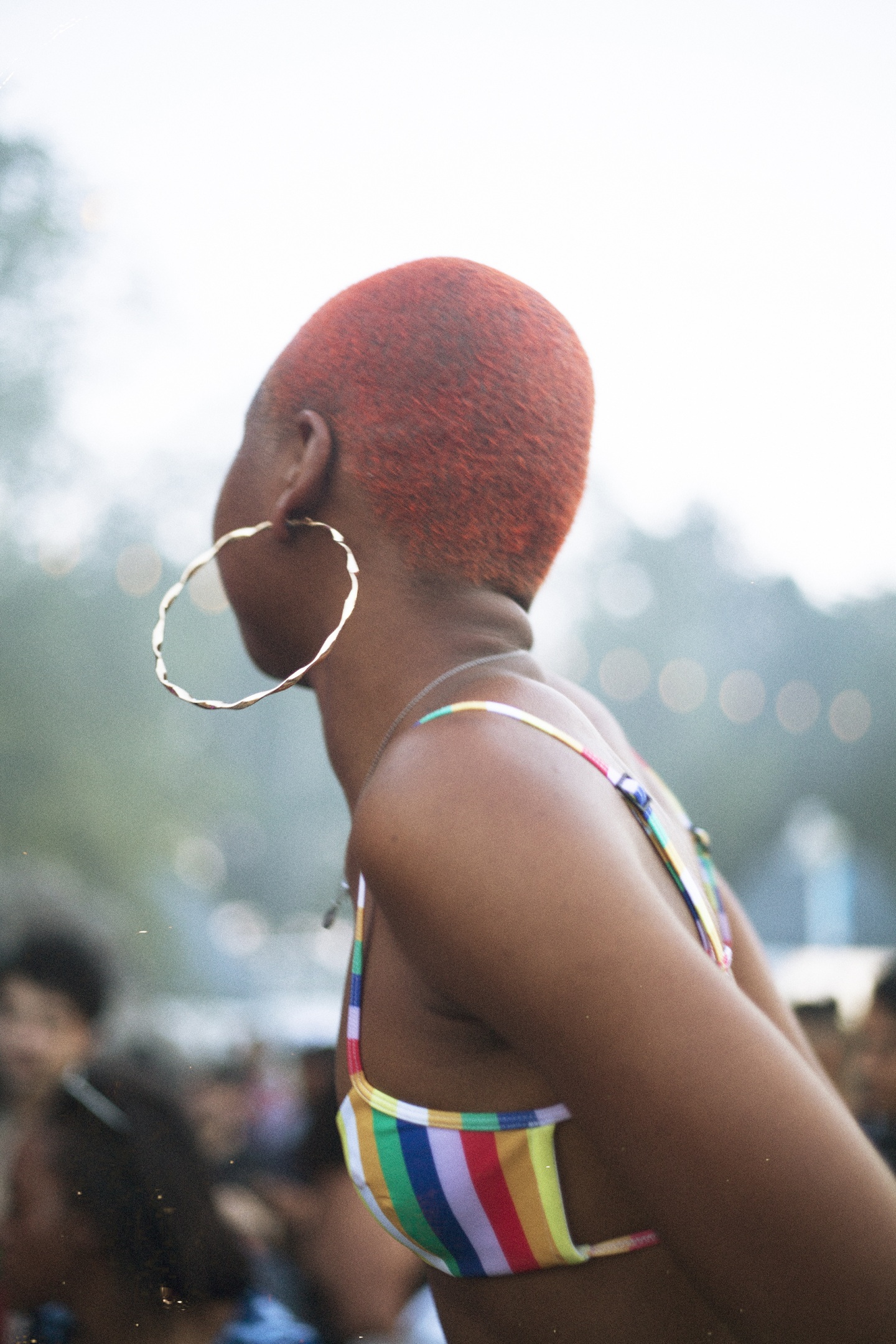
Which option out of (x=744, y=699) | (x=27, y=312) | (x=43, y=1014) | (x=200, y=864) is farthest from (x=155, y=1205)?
(x=744, y=699)

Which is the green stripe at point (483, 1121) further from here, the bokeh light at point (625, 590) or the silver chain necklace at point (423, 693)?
the bokeh light at point (625, 590)

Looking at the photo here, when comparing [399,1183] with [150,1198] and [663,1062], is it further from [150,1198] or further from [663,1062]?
[150,1198]

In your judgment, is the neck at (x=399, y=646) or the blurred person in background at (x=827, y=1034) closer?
the neck at (x=399, y=646)

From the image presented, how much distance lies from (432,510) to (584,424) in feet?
0.67

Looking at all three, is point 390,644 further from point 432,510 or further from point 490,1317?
point 490,1317

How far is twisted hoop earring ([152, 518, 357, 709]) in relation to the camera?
1.02m

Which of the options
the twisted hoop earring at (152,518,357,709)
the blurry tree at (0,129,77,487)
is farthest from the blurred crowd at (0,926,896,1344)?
the blurry tree at (0,129,77,487)

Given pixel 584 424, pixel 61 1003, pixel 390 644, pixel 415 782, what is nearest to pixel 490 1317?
pixel 415 782

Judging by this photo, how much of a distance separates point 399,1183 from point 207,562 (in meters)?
0.64

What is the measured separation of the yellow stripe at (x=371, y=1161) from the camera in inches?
39.4

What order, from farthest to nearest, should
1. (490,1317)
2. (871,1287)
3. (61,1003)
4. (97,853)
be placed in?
(97,853) < (61,1003) < (490,1317) < (871,1287)

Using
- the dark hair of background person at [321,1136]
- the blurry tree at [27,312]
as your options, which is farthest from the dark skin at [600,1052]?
the blurry tree at [27,312]

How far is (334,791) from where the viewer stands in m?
15.1

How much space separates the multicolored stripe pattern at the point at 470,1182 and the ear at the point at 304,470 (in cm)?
57
